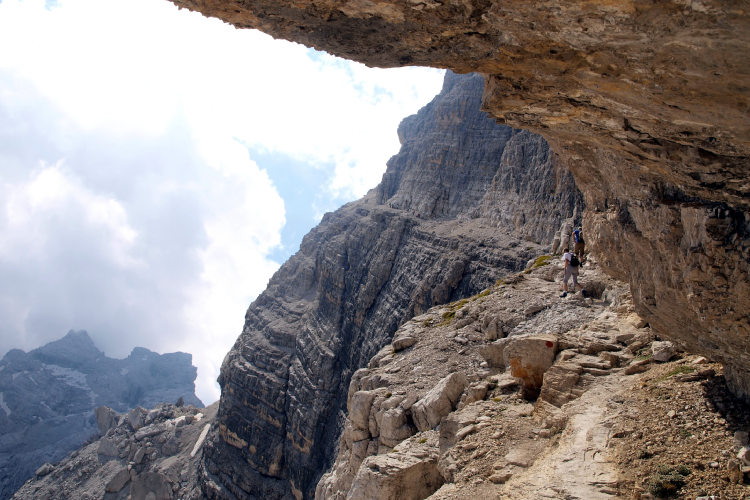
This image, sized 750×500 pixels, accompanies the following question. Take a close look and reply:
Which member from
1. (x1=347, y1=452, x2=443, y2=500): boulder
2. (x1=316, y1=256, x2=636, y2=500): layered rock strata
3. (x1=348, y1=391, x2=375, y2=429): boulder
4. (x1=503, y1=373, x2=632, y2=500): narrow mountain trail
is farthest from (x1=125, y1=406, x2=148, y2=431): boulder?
(x1=503, y1=373, x2=632, y2=500): narrow mountain trail

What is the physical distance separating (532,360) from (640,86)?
9.86 m

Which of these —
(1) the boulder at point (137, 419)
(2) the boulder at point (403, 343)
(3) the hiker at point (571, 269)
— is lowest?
(1) the boulder at point (137, 419)

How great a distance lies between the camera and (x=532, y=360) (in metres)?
14.6

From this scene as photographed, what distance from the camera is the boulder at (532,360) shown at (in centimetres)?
1427

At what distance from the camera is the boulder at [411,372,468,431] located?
1622cm

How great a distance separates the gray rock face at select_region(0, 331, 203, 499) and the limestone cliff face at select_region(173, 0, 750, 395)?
115613mm

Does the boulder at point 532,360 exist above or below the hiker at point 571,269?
below

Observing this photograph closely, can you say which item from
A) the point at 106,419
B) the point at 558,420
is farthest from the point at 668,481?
the point at 106,419

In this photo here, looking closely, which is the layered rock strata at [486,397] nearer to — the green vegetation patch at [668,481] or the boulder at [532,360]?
the boulder at [532,360]

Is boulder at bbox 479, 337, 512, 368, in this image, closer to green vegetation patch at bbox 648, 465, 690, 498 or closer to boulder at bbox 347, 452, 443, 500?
boulder at bbox 347, 452, 443, 500

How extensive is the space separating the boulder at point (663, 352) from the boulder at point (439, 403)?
19.7ft

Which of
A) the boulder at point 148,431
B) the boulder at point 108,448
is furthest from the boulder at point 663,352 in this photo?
the boulder at point 108,448

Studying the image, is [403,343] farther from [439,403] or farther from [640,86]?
[640,86]

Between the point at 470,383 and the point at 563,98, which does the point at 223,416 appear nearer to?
the point at 470,383
